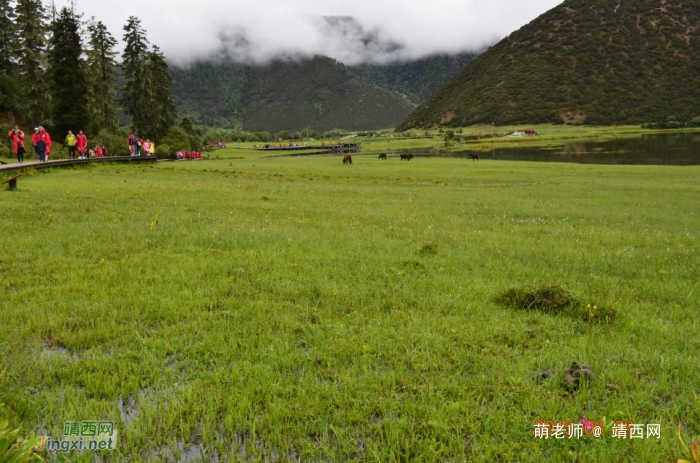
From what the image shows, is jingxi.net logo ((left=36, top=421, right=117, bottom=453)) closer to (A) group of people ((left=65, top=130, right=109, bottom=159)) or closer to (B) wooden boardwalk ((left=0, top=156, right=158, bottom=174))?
(B) wooden boardwalk ((left=0, top=156, right=158, bottom=174))

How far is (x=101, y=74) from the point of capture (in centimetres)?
7344

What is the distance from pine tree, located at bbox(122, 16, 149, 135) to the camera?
70250 mm

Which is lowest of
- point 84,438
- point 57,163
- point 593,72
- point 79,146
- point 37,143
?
point 84,438

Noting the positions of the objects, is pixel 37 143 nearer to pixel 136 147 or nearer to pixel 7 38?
pixel 136 147

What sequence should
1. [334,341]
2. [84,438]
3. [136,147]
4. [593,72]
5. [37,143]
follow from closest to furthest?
[84,438], [334,341], [37,143], [136,147], [593,72]

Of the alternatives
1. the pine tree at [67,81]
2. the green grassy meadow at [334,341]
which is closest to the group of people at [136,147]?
the pine tree at [67,81]

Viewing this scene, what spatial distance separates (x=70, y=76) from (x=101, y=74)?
1718cm

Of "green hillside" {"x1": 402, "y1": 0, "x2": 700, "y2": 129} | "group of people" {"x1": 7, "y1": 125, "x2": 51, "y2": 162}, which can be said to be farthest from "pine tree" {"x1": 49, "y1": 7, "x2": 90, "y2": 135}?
"green hillside" {"x1": 402, "y1": 0, "x2": 700, "y2": 129}

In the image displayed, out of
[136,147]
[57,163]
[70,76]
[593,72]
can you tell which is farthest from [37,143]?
[593,72]

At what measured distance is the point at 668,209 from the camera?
63.4ft

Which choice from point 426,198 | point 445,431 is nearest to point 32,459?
point 445,431

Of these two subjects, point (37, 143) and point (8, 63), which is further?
point (8, 63)

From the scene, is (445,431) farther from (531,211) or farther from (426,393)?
(531,211)

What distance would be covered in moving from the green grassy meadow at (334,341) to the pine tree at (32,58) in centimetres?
6035
